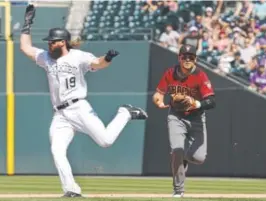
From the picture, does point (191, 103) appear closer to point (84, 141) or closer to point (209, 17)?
point (84, 141)

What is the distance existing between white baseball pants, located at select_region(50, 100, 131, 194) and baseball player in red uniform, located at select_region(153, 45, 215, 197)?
0.79 m

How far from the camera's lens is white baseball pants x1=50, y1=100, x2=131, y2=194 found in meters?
9.27

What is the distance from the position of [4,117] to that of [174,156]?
7.00m

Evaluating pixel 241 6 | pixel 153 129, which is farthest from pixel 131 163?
pixel 241 6

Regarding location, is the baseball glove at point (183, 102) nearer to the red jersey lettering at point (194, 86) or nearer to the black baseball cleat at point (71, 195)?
the red jersey lettering at point (194, 86)

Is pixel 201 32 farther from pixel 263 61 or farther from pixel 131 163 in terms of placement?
pixel 131 163

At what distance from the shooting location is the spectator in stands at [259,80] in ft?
54.5

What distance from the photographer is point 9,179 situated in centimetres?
1494

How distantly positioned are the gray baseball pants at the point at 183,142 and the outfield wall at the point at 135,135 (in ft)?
19.9

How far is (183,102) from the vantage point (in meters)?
9.80

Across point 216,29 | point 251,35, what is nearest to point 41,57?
point 216,29

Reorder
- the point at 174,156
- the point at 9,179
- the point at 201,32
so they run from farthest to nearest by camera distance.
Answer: the point at 201,32
the point at 9,179
the point at 174,156

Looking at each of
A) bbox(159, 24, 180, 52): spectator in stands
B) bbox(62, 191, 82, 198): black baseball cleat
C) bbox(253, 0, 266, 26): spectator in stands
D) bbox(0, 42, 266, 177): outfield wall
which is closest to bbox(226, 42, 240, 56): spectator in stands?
bbox(0, 42, 266, 177): outfield wall

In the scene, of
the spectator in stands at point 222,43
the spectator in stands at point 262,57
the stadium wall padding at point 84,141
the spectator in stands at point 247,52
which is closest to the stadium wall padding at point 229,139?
the stadium wall padding at point 84,141
